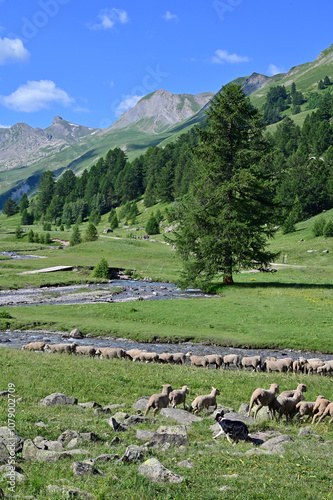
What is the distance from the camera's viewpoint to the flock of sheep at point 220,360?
21188 millimetres

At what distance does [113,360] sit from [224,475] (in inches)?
544

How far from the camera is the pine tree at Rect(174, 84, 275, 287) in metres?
42.5

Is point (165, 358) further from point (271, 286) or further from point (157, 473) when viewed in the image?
point (271, 286)

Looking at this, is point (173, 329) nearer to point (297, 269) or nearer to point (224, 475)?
point (224, 475)

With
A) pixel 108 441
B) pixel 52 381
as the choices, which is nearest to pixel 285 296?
pixel 52 381

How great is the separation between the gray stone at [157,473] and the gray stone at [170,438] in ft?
5.17

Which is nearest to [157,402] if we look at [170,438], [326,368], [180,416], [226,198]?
[180,416]

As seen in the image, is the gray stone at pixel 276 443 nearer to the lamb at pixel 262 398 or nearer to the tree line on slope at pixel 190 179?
the lamb at pixel 262 398

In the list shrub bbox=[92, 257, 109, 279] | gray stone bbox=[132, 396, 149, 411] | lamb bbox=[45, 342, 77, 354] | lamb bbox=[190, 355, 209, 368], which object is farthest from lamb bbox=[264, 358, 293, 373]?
shrub bbox=[92, 257, 109, 279]

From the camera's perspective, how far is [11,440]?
9062mm

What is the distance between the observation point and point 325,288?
42125 millimetres

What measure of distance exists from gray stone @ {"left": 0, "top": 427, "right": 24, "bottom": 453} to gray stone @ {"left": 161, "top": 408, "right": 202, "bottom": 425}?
472 centimetres

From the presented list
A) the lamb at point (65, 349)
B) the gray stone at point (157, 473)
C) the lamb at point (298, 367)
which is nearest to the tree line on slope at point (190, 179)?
the lamb at point (65, 349)

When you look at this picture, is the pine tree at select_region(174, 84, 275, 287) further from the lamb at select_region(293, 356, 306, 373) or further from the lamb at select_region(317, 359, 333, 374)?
the lamb at select_region(317, 359, 333, 374)
